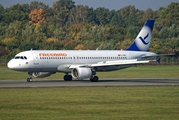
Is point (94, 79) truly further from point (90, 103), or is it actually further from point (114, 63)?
point (90, 103)

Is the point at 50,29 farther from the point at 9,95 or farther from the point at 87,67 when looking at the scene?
the point at 9,95

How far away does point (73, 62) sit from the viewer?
188ft

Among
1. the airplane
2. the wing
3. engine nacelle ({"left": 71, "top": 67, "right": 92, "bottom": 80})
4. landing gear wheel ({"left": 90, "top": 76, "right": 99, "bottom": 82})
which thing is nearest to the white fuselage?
the airplane

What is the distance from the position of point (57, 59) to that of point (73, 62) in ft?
6.51

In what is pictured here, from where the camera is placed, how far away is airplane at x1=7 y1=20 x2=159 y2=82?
5422cm

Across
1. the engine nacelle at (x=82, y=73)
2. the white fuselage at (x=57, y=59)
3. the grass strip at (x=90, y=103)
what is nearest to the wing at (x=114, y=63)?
the white fuselage at (x=57, y=59)

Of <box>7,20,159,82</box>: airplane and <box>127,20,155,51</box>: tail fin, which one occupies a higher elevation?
<box>127,20,155,51</box>: tail fin

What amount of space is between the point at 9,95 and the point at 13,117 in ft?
36.1

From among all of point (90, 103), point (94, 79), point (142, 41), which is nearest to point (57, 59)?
point (94, 79)

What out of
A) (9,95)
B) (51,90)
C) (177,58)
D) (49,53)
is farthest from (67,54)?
(177,58)

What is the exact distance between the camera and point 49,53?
55938mm

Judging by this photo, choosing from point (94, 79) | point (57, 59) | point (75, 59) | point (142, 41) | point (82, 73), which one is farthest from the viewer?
point (142, 41)

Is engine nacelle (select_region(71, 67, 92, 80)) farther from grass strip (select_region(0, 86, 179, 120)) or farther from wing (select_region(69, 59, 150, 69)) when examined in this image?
grass strip (select_region(0, 86, 179, 120))

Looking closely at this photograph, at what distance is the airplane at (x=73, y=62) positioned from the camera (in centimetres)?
5422
